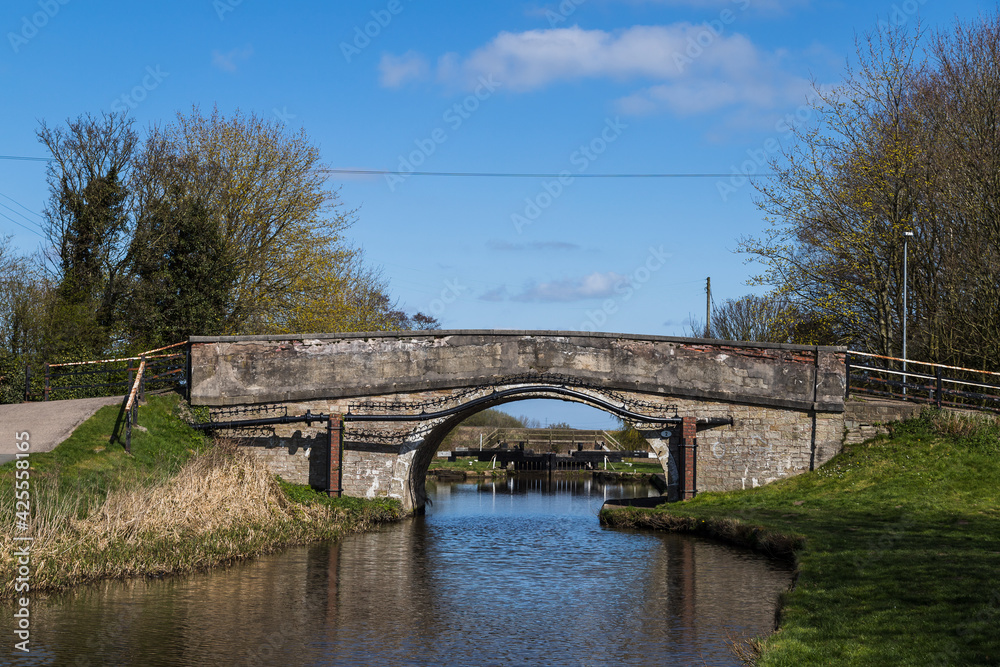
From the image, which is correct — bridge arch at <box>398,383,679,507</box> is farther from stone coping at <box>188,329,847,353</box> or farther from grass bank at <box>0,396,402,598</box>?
grass bank at <box>0,396,402,598</box>

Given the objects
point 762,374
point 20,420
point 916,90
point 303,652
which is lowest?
point 303,652

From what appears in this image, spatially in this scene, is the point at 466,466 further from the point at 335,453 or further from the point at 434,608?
the point at 434,608

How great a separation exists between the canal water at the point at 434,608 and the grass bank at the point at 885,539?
80cm

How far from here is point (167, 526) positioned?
15703 millimetres

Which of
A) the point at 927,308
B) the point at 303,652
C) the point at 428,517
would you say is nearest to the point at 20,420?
the point at 428,517

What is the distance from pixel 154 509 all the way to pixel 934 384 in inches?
788

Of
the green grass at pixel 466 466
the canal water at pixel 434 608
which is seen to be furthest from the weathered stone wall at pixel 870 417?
the green grass at pixel 466 466

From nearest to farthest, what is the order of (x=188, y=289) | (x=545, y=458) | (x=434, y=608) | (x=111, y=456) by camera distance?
1. (x=434, y=608)
2. (x=111, y=456)
3. (x=188, y=289)
4. (x=545, y=458)

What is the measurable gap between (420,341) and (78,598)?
1177cm

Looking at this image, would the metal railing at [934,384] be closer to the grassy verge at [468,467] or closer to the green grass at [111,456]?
the green grass at [111,456]

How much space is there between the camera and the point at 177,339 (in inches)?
1136

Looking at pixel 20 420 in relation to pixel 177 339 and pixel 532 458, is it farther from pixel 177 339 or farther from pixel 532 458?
pixel 532 458

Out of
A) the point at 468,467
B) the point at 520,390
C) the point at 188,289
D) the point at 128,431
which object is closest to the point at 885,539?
the point at 520,390

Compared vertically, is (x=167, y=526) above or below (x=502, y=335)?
below
